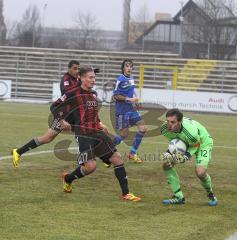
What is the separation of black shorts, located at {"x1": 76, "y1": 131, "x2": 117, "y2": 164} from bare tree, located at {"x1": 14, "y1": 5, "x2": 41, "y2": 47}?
52139 mm

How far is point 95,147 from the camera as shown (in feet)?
27.5

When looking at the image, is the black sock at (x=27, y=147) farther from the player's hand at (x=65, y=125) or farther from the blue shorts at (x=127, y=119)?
the blue shorts at (x=127, y=119)

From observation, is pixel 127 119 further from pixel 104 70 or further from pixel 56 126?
pixel 104 70

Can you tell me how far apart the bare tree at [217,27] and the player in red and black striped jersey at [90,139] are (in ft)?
130

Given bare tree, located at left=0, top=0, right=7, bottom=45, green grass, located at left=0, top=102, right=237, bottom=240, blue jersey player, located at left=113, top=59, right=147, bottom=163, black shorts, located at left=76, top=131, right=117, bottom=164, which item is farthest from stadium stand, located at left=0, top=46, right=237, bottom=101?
black shorts, located at left=76, top=131, right=117, bottom=164

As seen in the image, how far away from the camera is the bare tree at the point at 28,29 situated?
202 feet

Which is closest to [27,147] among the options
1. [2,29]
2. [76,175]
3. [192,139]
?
[76,175]

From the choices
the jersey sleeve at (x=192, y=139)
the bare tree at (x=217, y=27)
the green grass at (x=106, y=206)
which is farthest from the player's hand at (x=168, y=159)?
the bare tree at (x=217, y=27)

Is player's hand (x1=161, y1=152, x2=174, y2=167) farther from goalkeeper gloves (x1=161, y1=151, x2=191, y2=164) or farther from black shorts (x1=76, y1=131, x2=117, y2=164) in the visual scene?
black shorts (x1=76, y1=131, x2=117, y2=164)

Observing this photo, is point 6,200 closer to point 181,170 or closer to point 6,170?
point 6,170

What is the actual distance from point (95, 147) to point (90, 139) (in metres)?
0.13

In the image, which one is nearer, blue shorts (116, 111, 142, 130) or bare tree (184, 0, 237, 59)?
blue shorts (116, 111, 142, 130)

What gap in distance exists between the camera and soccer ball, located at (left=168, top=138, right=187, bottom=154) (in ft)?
26.2

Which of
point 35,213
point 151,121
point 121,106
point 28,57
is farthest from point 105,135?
point 28,57
